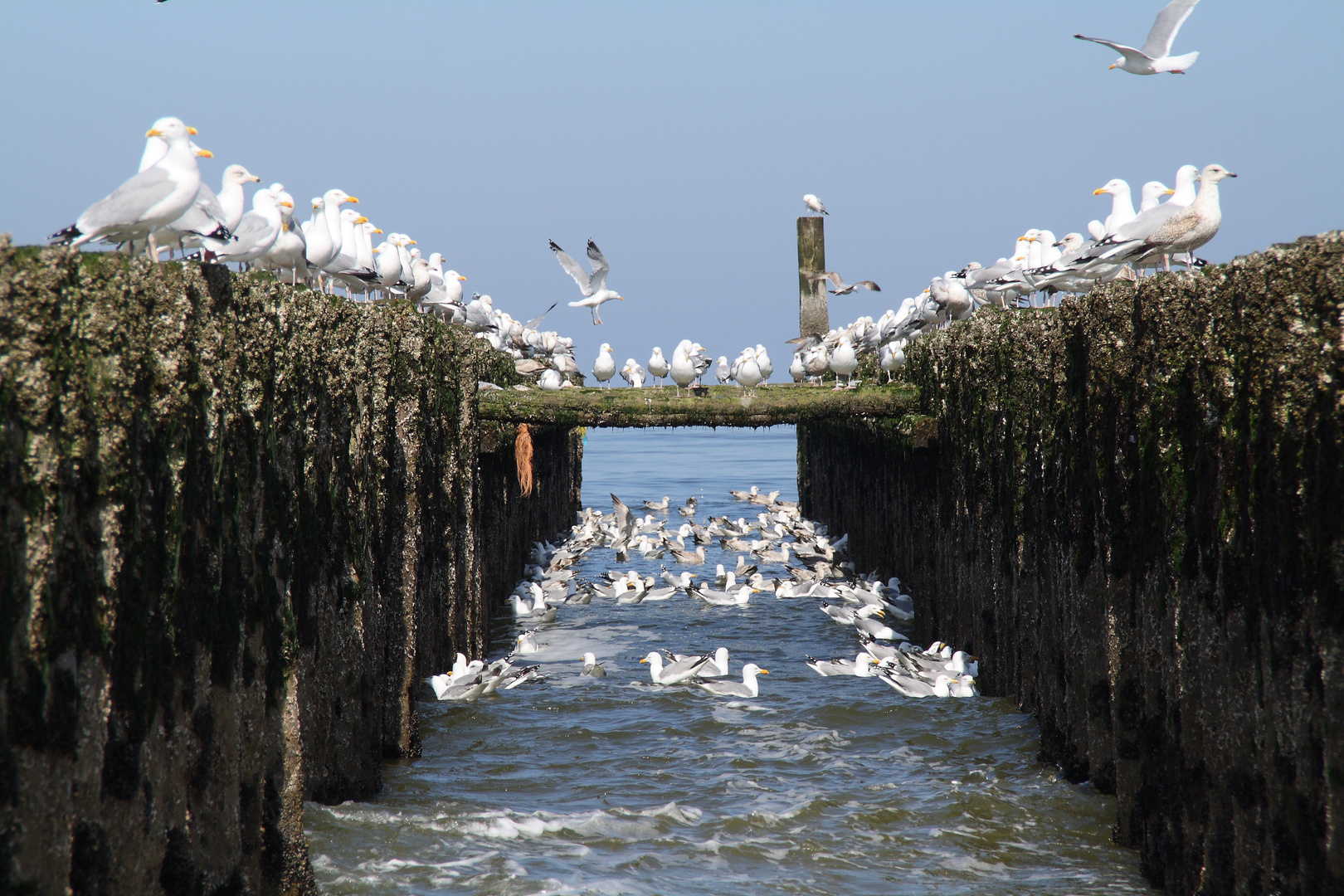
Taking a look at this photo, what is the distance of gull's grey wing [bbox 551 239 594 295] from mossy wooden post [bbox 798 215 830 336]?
522 centimetres

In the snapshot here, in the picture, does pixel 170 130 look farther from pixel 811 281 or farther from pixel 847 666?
pixel 811 281

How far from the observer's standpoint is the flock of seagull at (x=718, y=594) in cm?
1081

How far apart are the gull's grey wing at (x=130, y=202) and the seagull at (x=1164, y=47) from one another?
394 inches

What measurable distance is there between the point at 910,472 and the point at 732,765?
6.09 m

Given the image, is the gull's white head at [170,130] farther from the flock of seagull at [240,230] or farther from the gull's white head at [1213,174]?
the gull's white head at [1213,174]

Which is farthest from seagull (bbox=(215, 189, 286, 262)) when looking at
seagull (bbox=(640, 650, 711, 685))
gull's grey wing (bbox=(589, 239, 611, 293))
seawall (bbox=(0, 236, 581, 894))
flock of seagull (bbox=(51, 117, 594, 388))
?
gull's grey wing (bbox=(589, 239, 611, 293))

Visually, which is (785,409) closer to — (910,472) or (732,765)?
(910,472)

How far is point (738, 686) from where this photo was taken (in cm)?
1098

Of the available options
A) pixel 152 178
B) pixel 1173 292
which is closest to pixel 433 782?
pixel 152 178

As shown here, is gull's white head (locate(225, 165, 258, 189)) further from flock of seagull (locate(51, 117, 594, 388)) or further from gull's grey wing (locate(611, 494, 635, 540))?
gull's grey wing (locate(611, 494, 635, 540))

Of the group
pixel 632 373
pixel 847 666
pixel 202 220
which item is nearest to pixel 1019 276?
pixel 847 666

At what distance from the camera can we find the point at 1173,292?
18.1 ft

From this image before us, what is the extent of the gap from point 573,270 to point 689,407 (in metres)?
9.71

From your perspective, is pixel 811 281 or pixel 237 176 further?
pixel 811 281
